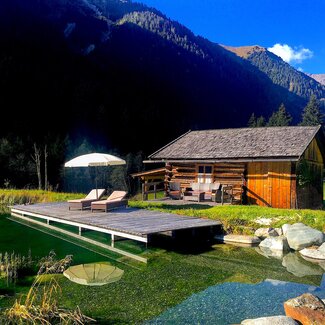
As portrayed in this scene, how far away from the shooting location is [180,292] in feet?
27.3

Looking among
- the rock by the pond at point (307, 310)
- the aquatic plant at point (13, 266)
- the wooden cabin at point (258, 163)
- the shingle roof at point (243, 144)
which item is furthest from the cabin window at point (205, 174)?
the rock by the pond at point (307, 310)

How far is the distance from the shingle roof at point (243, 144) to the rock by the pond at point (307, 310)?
11.0m

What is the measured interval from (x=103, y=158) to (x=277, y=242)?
26.2 ft

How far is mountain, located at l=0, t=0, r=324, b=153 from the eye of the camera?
56125mm

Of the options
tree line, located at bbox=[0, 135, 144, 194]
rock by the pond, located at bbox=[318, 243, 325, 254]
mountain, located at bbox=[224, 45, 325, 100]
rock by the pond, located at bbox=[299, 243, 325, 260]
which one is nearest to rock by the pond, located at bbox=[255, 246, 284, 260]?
rock by the pond, located at bbox=[299, 243, 325, 260]

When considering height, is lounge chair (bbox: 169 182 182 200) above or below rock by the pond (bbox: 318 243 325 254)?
above

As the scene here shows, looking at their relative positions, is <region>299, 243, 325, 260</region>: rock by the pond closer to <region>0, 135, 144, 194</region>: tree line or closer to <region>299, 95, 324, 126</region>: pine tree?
<region>0, 135, 144, 194</region>: tree line

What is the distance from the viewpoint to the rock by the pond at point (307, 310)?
633 cm

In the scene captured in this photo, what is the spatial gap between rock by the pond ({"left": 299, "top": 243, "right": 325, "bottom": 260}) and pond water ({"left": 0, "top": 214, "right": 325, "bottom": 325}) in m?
0.28

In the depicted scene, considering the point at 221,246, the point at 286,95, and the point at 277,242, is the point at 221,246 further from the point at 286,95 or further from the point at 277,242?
the point at 286,95

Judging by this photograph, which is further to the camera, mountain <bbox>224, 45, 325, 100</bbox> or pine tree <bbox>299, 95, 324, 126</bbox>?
Answer: mountain <bbox>224, 45, 325, 100</bbox>

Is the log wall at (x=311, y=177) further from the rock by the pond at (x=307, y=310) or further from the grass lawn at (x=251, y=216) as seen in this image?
the rock by the pond at (x=307, y=310)

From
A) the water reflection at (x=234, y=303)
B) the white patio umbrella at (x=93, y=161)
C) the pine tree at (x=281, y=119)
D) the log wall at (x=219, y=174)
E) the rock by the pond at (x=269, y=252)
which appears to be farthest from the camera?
the pine tree at (x=281, y=119)

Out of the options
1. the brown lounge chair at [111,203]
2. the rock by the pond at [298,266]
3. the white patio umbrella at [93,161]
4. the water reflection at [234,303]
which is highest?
the white patio umbrella at [93,161]
